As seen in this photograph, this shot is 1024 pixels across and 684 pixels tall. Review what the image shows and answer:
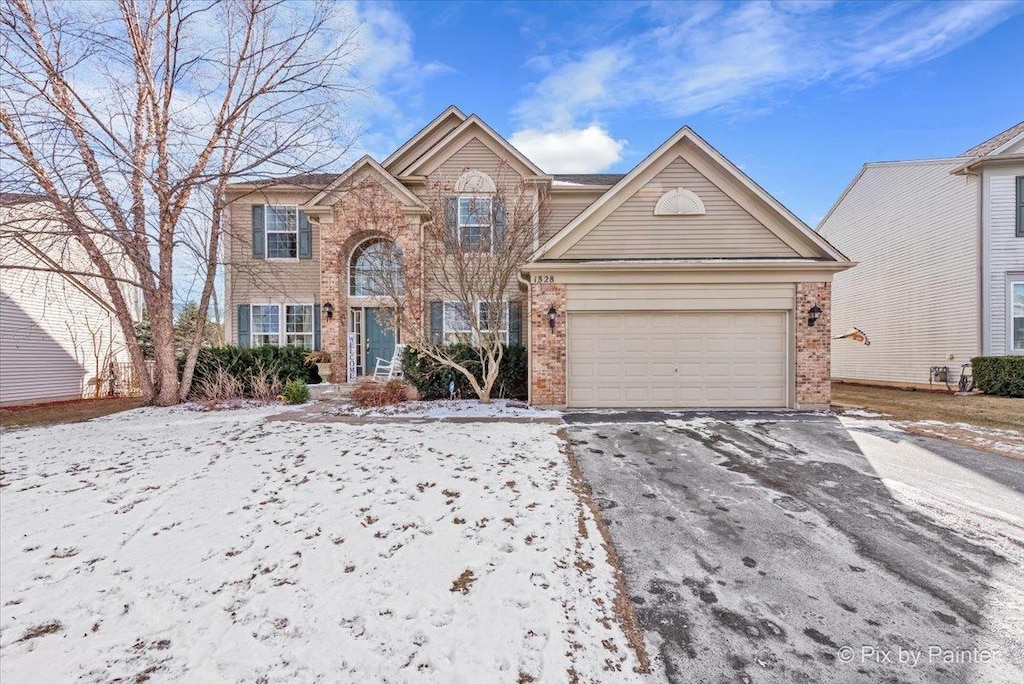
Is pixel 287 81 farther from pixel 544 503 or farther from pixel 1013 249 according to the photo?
pixel 1013 249

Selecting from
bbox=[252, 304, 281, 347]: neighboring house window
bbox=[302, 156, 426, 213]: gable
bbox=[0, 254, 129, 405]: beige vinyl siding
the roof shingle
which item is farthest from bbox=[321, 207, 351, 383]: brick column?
the roof shingle

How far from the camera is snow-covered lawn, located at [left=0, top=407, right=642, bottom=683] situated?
2.68 m

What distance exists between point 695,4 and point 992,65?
29.7 feet

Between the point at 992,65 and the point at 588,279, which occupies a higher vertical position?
the point at 992,65

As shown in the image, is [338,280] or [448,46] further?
[338,280]

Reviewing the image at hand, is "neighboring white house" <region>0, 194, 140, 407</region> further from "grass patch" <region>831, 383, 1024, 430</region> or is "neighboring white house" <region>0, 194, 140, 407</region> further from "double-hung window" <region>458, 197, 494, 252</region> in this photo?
"grass patch" <region>831, 383, 1024, 430</region>

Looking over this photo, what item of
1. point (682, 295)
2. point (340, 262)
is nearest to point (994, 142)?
point (682, 295)

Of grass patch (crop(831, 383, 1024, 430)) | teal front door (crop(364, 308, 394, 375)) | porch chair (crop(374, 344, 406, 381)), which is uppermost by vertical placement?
teal front door (crop(364, 308, 394, 375))

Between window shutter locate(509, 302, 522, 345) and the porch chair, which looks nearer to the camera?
the porch chair

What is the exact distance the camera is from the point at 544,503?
4.54 m

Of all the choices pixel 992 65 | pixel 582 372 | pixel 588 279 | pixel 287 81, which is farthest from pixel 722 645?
pixel 992 65

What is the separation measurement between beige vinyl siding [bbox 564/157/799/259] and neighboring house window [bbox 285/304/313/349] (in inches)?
368

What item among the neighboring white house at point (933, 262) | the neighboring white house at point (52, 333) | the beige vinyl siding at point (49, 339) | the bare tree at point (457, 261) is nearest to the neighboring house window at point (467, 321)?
the bare tree at point (457, 261)

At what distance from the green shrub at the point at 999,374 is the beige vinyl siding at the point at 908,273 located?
75cm
